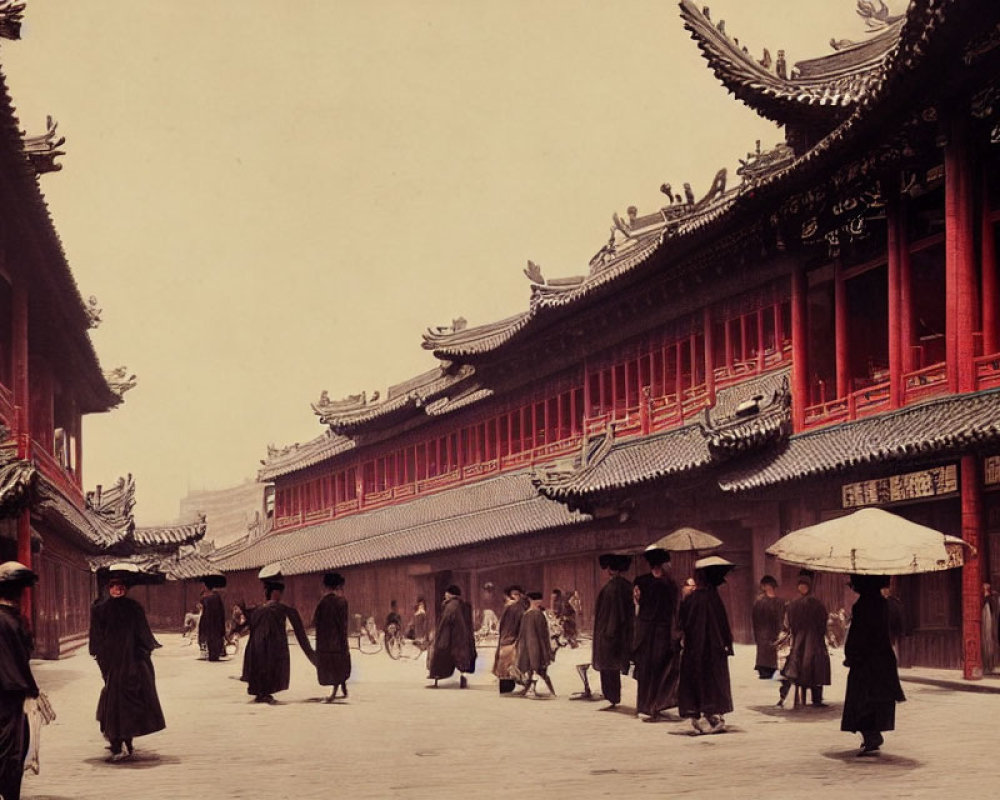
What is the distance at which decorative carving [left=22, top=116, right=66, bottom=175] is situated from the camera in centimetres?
2450

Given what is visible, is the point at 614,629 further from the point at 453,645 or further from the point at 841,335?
the point at 841,335

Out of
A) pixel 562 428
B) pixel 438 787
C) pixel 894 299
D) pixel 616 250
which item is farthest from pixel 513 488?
pixel 438 787

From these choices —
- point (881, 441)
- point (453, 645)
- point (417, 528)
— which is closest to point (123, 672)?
point (453, 645)

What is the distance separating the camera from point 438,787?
10.5m

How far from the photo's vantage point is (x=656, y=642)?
49.5 feet

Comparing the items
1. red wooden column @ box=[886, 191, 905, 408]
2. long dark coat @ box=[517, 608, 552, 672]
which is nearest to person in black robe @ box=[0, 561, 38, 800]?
long dark coat @ box=[517, 608, 552, 672]

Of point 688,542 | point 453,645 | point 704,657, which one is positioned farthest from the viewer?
point 453,645

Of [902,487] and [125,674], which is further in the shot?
[902,487]

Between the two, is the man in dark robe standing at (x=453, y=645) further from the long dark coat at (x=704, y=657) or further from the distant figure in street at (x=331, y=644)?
the long dark coat at (x=704, y=657)

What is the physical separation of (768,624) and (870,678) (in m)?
7.26

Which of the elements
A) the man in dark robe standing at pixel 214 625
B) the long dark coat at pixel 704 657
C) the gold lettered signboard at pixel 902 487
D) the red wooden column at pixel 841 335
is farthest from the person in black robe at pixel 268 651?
the man in dark robe standing at pixel 214 625

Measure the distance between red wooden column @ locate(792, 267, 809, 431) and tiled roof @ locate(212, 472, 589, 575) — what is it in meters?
8.02

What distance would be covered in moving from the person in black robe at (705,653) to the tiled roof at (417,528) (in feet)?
56.2

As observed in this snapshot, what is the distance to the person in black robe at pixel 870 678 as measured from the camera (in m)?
11.7
